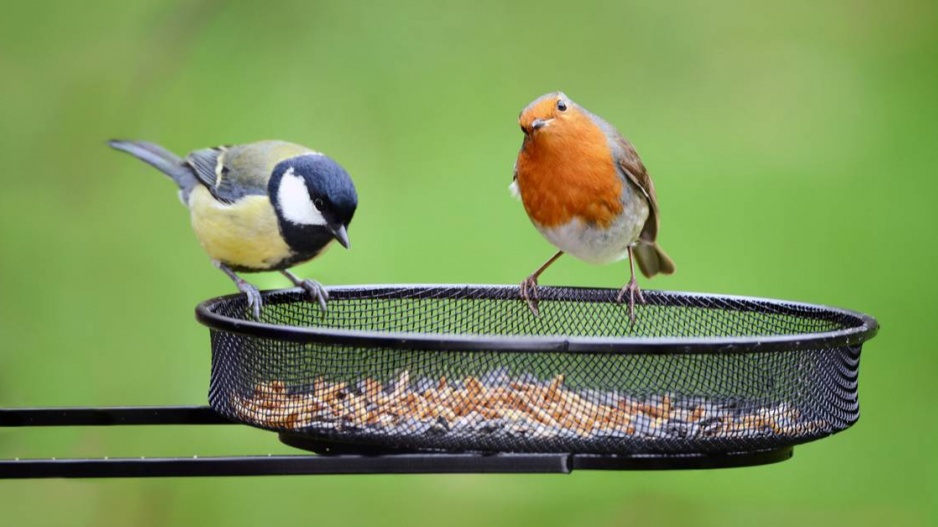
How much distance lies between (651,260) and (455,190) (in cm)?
131

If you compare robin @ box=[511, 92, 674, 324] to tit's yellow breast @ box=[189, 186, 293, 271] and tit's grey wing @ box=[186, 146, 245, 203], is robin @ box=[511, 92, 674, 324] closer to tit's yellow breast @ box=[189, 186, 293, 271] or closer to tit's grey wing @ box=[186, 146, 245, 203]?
tit's yellow breast @ box=[189, 186, 293, 271]

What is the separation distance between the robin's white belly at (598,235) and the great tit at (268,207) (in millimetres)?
546

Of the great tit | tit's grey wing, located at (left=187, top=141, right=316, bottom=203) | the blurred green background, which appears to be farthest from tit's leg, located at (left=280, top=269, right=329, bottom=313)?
the blurred green background

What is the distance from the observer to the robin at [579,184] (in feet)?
9.69

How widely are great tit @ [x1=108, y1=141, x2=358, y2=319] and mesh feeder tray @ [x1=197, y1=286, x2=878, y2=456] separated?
2.09 ft

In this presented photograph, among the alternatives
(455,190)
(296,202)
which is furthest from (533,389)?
(455,190)

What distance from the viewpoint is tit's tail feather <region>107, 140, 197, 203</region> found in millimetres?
3604

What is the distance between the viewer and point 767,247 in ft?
14.5

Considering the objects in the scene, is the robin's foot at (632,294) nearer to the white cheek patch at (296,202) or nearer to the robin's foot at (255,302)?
the white cheek patch at (296,202)

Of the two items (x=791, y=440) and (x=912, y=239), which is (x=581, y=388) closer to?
(x=791, y=440)

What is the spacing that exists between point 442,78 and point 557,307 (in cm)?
185

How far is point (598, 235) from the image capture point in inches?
120

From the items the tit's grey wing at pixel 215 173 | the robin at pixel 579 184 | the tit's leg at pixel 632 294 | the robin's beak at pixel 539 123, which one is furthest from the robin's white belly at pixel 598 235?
the tit's grey wing at pixel 215 173

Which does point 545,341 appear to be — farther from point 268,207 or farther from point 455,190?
point 455,190
